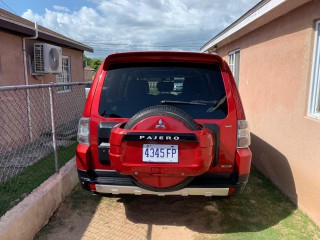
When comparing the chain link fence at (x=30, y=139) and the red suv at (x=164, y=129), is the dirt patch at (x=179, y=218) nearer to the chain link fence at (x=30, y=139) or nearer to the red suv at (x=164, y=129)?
the red suv at (x=164, y=129)

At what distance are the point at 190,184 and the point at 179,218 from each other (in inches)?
32.8

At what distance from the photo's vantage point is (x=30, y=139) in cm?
630

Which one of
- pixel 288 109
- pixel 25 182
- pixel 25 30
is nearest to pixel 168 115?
pixel 288 109

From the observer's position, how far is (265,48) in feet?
17.3

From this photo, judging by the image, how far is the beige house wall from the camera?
3.46 meters

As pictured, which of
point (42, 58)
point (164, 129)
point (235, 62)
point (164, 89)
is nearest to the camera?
→ point (164, 129)

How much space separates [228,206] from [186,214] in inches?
23.1

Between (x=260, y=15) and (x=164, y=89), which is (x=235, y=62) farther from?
(x=164, y=89)

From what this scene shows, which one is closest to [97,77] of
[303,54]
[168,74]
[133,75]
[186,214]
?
[133,75]

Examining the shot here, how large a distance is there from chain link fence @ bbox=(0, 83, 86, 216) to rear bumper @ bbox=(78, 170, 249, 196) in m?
1.10

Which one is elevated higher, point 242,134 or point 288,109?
point 288,109

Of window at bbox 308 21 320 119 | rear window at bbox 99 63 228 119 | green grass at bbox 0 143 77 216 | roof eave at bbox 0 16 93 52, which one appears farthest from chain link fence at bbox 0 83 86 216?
window at bbox 308 21 320 119

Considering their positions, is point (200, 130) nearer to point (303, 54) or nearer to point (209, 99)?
point (209, 99)

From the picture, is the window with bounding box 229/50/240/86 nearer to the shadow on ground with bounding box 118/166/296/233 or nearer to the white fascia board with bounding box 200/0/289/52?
the white fascia board with bounding box 200/0/289/52
